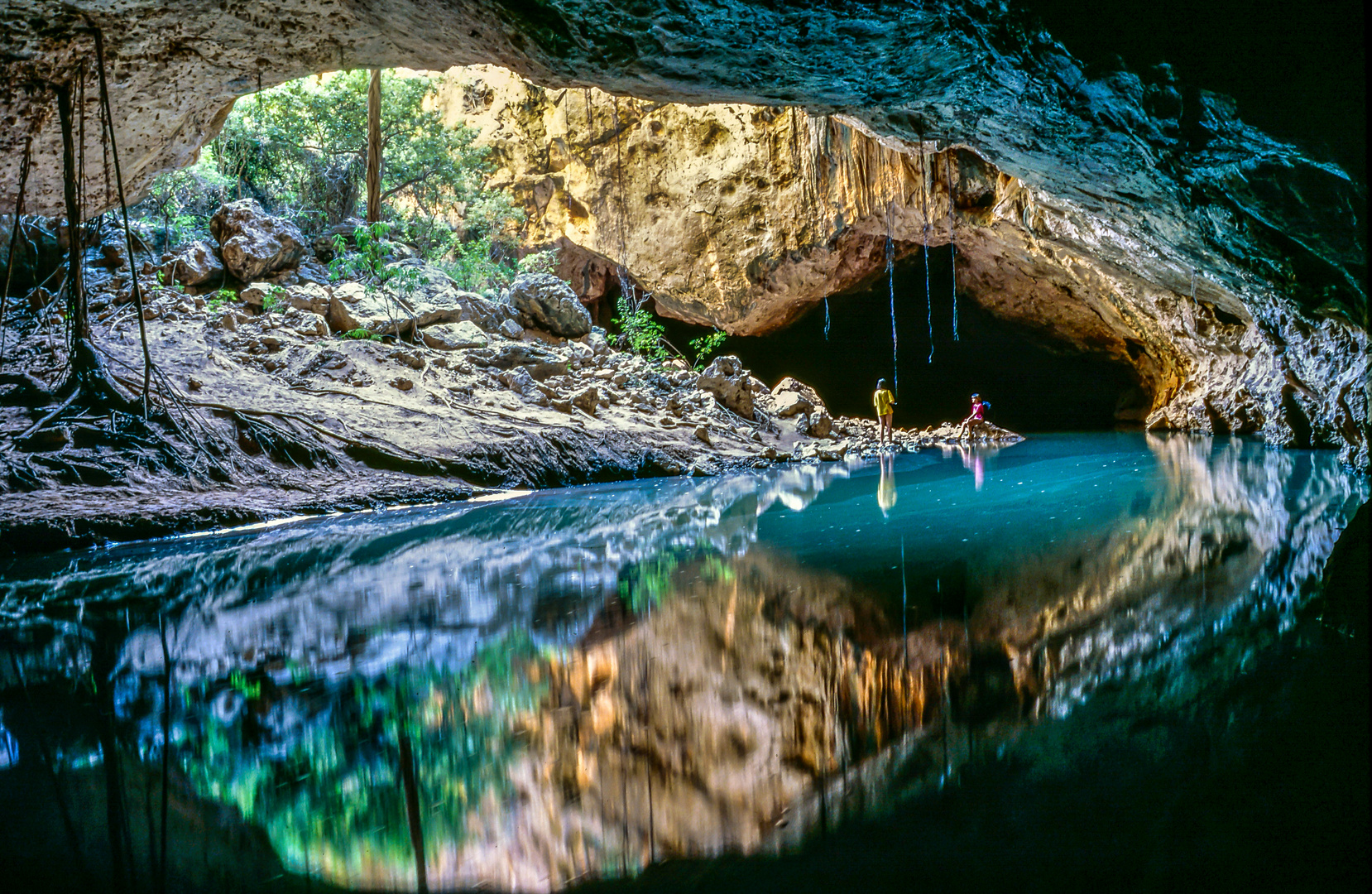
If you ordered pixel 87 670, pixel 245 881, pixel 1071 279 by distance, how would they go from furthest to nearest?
1. pixel 1071 279
2. pixel 87 670
3. pixel 245 881

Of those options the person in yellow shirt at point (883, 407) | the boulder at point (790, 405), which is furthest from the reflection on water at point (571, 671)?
the boulder at point (790, 405)

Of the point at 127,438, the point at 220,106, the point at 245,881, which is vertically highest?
the point at 220,106

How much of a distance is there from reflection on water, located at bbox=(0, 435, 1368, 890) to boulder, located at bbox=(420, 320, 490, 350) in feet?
16.9

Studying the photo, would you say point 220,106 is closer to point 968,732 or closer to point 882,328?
point 968,732

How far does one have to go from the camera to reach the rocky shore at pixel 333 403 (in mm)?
6000

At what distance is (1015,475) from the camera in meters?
7.65

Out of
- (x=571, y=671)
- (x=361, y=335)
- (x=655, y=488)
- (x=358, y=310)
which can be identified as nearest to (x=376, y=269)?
(x=358, y=310)

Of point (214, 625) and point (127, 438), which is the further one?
point (127, 438)

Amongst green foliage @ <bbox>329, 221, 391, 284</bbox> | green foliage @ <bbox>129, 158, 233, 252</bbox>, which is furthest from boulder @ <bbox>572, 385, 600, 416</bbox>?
green foliage @ <bbox>129, 158, 233, 252</bbox>

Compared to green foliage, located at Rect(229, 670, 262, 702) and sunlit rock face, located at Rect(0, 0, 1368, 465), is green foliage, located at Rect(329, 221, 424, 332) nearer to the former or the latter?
sunlit rock face, located at Rect(0, 0, 1368, 465)

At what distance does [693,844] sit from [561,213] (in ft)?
46.1

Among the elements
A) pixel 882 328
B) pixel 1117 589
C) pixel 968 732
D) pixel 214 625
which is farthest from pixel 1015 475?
pixel 882 328

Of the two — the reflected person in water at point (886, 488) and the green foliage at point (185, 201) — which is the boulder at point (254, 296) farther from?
the reflected person in water at point (886, 488)

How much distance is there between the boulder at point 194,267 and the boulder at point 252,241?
0.18m
